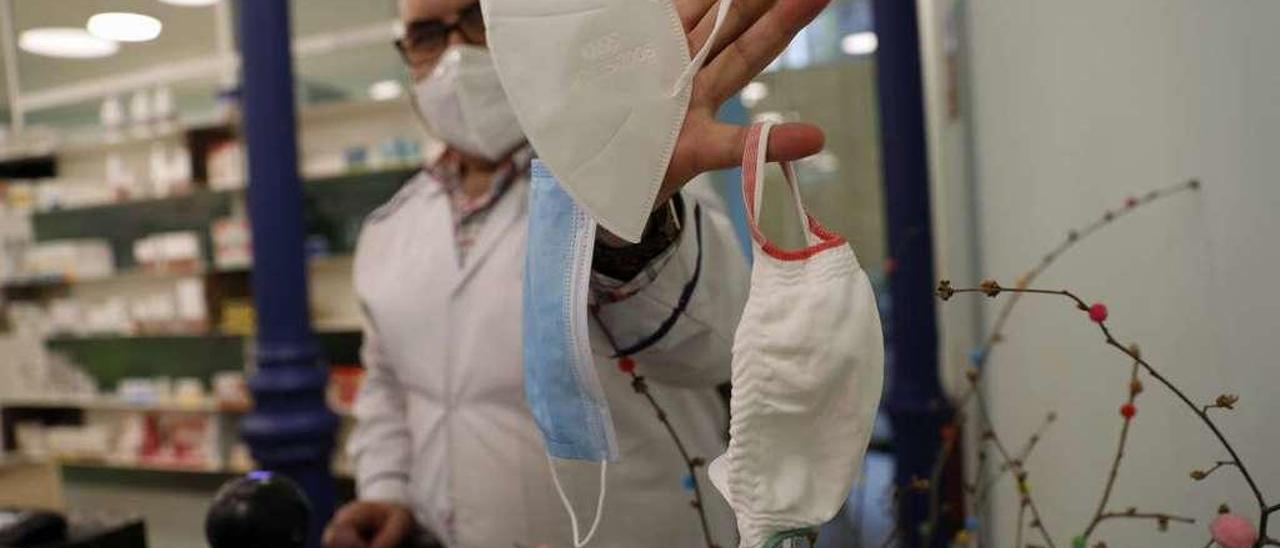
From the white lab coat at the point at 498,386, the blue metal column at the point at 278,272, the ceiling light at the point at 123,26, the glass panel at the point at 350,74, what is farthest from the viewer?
the glass panel at the point at 350,74

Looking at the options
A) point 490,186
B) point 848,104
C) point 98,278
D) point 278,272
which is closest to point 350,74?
point 98,278

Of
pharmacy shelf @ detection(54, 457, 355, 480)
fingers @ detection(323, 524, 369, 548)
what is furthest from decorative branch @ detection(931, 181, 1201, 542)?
→ pharmacy shelf @ detection(54, 457, 355, 480)

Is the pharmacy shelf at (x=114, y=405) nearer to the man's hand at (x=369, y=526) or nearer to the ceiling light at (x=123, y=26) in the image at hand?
the ceiling light at (x=123, y=26)

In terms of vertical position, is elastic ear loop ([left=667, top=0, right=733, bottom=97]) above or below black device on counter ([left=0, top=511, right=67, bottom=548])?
above

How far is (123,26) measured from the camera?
1.90m

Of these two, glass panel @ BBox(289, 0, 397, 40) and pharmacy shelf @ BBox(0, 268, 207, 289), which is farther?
pharmacy shelf @ BBox(0, 268, 207, 289)

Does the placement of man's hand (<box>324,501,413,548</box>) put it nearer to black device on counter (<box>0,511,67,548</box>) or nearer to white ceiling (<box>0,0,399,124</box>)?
black device on counter (<box>0,511,67,548</box>)

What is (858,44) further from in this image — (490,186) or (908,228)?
(490,186)

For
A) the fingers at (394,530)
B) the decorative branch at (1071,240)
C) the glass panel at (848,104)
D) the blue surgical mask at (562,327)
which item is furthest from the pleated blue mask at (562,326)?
the glass panel at (848,104)

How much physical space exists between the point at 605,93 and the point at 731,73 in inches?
3.0

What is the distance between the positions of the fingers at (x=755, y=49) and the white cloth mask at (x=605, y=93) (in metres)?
0.01

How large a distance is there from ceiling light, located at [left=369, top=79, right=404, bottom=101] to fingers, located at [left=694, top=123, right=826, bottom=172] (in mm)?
3560

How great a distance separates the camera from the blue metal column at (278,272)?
76.5 inches

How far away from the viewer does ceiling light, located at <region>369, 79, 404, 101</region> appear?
153 inches
